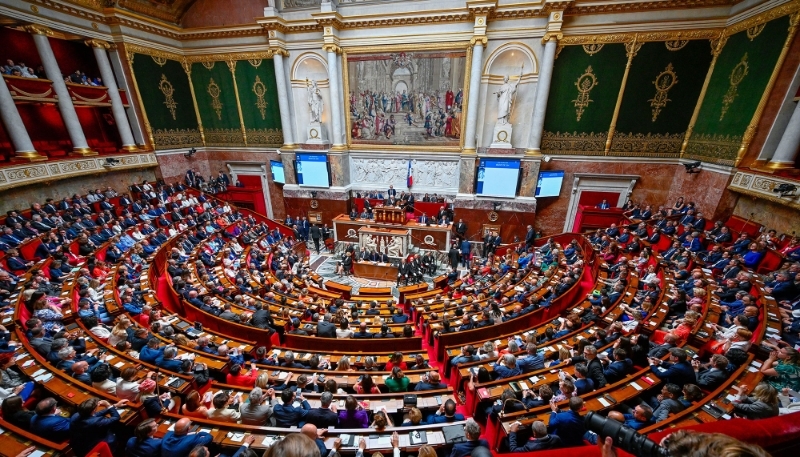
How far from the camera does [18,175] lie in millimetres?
11102

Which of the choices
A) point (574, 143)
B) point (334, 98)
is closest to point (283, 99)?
point (334, 98)

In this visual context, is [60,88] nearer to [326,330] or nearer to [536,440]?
[326,330]

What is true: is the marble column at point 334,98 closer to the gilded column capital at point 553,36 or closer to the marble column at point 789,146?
the gilded column capital at point 553,36

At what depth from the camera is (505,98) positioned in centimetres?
1519

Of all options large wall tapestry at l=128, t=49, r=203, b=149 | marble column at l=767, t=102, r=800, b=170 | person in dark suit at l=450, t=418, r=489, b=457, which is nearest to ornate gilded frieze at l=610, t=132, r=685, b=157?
marble column at l=767, t=102, r=800, b=170

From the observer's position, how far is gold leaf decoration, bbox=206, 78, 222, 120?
1834 centimetres

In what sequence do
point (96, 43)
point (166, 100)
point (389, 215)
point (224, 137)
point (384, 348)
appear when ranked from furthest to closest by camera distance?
point (224, 137) → point (166, 100) → point (389, 215) → point (96, 43) → point (384, 348)

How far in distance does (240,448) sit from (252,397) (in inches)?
33.4

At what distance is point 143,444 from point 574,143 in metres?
17.9

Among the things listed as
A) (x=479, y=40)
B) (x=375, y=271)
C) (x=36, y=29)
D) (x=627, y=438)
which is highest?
(x=479, y=40)

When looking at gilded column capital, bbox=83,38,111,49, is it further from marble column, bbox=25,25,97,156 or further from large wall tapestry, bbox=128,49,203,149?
marble column, bbox=25,25,97,156

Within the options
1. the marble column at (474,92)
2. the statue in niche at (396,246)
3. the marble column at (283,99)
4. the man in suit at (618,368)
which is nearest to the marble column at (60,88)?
the marble column at (283,99)

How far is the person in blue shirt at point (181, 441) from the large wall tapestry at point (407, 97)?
1544 centimetres

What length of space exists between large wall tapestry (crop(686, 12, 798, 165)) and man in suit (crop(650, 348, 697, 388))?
10637 millimetres
